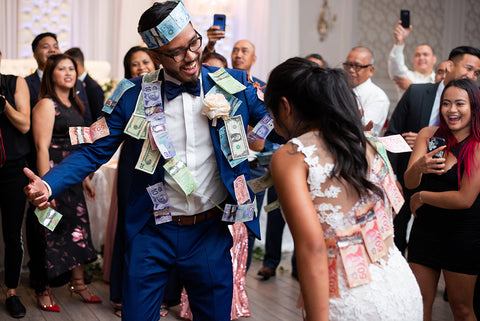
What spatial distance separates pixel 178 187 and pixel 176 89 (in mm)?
380

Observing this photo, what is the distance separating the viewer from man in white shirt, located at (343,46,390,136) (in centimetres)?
478

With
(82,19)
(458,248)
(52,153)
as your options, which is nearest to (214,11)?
(82,19)

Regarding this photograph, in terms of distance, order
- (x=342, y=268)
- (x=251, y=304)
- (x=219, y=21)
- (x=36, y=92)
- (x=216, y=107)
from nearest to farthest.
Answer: (x=342, y=268) → (x=216, y=107) → (x=219, y=21) → (x=251, y=304) → (x=36, y=92)

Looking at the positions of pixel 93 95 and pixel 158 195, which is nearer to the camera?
pixel 158 195

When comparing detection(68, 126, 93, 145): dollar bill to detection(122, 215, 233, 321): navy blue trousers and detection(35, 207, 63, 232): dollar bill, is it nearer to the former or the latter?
detection(35, 207, 63, 232): dollar bill

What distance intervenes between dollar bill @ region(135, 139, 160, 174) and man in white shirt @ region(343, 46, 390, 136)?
2894 mm

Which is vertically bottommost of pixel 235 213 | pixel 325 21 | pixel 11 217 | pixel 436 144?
pixel 11 217

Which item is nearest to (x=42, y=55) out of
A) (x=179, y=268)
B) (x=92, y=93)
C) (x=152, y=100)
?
(x=92, y=93)

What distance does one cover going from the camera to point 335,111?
5.24 feet

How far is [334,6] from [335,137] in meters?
7.30

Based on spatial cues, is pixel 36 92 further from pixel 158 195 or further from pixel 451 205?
pixel 451 205

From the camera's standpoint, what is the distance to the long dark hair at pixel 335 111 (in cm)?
160

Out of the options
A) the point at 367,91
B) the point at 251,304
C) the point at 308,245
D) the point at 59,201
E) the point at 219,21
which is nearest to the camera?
the point at 308,245

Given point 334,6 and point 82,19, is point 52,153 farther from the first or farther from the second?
point 334,6
